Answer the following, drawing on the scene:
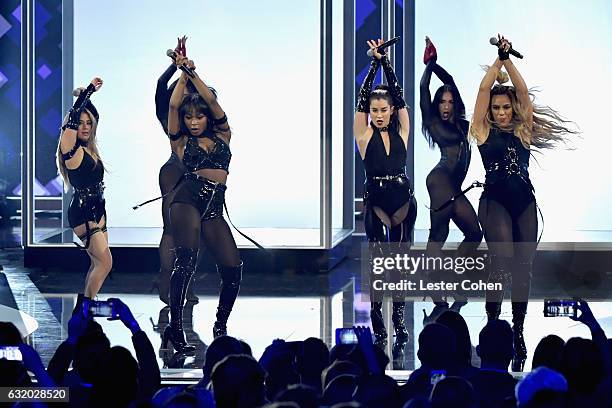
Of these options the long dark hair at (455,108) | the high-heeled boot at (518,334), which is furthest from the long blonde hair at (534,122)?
the high-heeled boot at (518,334)

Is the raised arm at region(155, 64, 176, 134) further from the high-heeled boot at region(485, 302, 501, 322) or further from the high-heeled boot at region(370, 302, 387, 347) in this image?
the high-heeled boot at region(485, 302, 501, 322)

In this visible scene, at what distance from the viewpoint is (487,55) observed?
8484 millimetres

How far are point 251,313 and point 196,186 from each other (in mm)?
1328

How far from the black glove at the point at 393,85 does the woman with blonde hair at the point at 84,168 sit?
1782mm

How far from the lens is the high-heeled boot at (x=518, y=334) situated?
734 cm

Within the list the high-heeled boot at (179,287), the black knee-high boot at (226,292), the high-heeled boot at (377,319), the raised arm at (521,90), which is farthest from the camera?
the high-heeled boot at (377,319)

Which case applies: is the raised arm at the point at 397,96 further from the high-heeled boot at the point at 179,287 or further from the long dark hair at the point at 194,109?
the high-heeled boot at the point at 179,287

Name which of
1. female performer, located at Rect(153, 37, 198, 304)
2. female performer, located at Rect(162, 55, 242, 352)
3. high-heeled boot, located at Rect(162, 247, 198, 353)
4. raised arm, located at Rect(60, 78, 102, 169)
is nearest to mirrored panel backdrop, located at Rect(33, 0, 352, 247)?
female performer, located at Rect(153, 37, 198, 304)

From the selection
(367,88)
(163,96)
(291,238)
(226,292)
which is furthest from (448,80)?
(291,238)

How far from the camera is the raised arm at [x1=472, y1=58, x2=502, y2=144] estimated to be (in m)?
7.51

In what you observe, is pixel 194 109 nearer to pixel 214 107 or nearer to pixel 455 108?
pixel 214 107

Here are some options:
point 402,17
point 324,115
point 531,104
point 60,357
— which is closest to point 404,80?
point 402,17

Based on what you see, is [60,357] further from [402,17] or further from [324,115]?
[324,115]

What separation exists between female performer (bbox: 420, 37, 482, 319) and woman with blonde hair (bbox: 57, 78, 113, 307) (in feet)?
6.55
